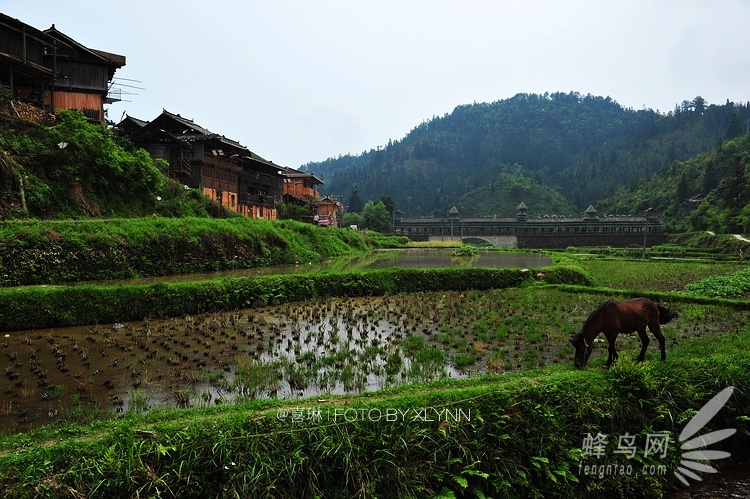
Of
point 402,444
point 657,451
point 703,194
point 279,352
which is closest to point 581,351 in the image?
point 657,451

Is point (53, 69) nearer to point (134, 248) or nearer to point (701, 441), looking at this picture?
point (134, 248)

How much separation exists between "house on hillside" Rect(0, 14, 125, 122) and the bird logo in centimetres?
3148

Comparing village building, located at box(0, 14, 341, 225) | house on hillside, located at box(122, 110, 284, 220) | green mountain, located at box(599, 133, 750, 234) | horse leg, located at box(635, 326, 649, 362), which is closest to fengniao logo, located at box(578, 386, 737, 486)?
horse leg, located at box(635, 326, 649, 362)

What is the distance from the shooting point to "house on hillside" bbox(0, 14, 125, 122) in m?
25.6

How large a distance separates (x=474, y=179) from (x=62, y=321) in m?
150

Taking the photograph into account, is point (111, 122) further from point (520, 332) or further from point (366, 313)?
point (520, 332)

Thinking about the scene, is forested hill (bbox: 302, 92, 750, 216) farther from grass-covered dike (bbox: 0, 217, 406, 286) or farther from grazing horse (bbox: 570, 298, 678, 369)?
grazing horse (bbox: 570, 298, 678, 369)

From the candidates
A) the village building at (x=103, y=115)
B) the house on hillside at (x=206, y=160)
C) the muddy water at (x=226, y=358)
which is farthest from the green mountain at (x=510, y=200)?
the muddy water at (x=226, y=358)

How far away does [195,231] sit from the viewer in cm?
2489

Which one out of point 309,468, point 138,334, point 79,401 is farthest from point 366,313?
point 309,468

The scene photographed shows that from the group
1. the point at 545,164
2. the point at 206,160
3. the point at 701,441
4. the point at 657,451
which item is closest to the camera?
the point at 657,451

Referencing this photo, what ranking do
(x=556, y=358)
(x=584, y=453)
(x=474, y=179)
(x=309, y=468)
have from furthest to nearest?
(x=474, y=179), (x=556, y=358), (x=584, y=453), (x=309, y=468)

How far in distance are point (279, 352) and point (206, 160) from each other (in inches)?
1280

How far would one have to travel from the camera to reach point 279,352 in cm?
1062
